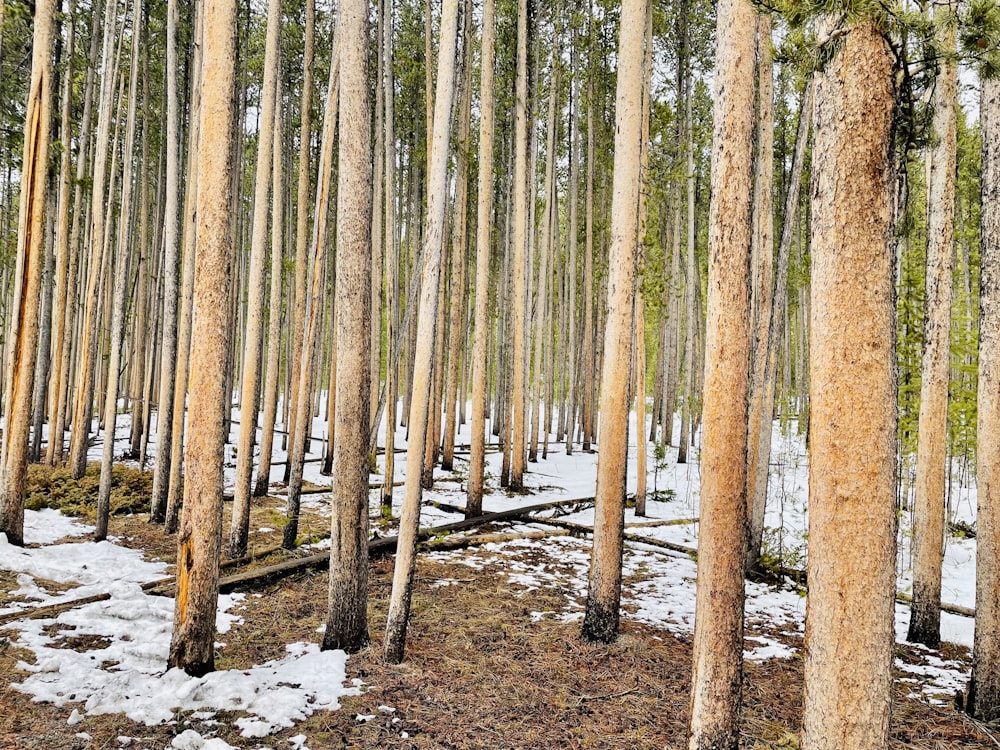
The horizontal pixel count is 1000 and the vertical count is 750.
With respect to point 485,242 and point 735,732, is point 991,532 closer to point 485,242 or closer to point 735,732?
point 735,732

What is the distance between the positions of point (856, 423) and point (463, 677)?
3.12m

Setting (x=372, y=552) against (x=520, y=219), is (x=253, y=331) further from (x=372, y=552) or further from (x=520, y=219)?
(x=520, y=219)

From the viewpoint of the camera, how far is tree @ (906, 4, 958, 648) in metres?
4.57

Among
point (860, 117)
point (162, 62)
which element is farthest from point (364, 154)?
point (162, 62)

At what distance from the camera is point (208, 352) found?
3889 mm

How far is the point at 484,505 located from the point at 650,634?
479 centimetres

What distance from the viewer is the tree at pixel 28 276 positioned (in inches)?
231

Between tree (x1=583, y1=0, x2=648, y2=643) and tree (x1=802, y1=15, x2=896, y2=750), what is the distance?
2335 millimetres

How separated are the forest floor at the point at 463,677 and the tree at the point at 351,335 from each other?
62 centimetres

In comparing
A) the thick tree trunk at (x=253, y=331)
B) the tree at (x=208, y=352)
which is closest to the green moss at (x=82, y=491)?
the thick tree trunk at (x=253, y=331)

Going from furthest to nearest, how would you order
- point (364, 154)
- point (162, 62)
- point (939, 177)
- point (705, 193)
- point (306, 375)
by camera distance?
point (705, 193) < point (162, 62) < point (306, 375) < point (939, 177) < point (364, 154)

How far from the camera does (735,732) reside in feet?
9.59

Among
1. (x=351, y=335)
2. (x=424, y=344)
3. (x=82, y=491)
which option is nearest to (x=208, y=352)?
(x=351, y=335)

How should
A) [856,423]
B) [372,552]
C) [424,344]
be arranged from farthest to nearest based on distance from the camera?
[372,552] → [424,344] → [856,423]
